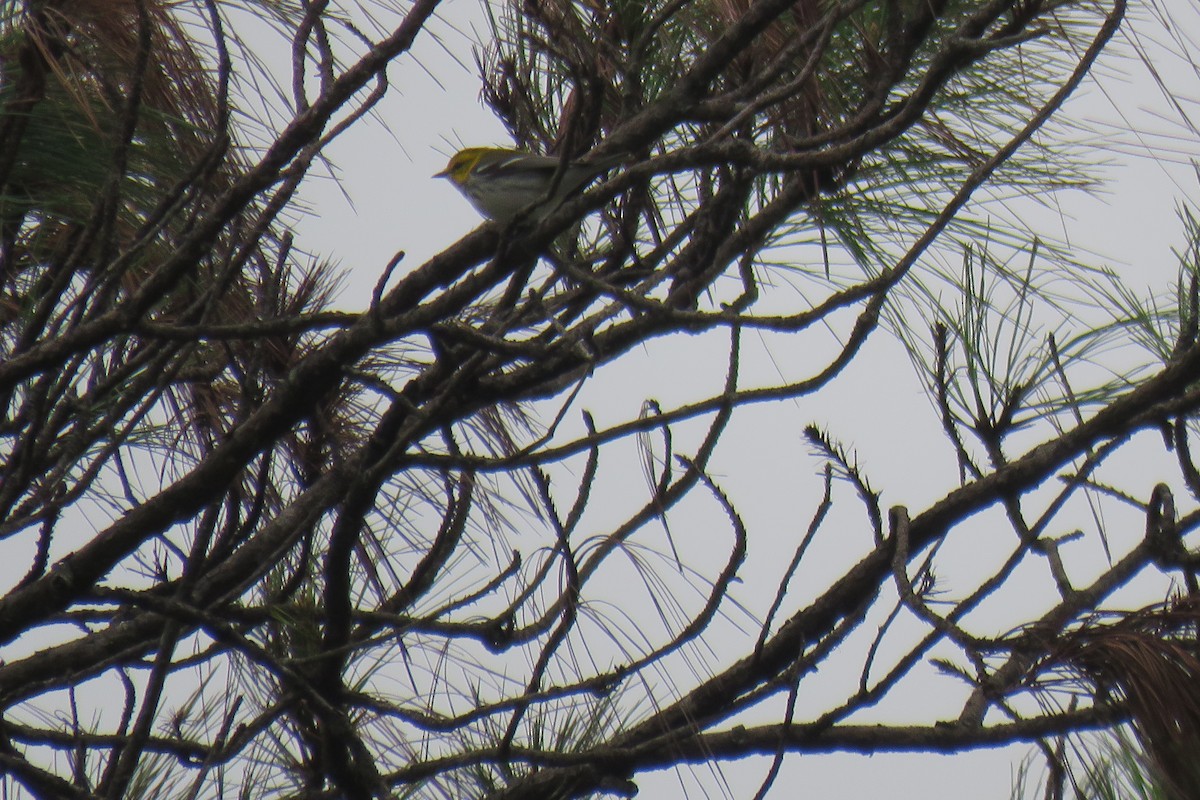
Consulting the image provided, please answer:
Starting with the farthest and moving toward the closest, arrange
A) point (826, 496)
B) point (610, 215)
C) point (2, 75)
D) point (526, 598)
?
point (610, 215) → point (2, 75) → point (526, 598) → point (826, 496)

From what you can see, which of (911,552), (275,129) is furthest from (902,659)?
(275,129)

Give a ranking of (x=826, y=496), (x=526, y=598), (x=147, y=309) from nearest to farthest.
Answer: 1. (x=147, y=309)
2. (x=826, y=496)
3. (x=526, y=598)

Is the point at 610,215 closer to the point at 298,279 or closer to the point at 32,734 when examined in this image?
the point at 298,279

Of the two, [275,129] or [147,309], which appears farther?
[275,129]

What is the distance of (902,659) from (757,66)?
89 centimetres

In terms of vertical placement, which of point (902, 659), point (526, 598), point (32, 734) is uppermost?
point (32, 734)

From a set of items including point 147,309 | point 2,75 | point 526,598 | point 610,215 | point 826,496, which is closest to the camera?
point 147,309

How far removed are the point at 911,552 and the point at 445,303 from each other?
67 centimetres

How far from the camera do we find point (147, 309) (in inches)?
55.2

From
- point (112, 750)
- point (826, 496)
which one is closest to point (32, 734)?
point (112, 750)

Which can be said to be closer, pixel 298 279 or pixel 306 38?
pixel 306 38

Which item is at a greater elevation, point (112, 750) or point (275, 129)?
point (275, 129)

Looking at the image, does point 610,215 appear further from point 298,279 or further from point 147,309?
point 147,309

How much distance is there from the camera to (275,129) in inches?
80.8
